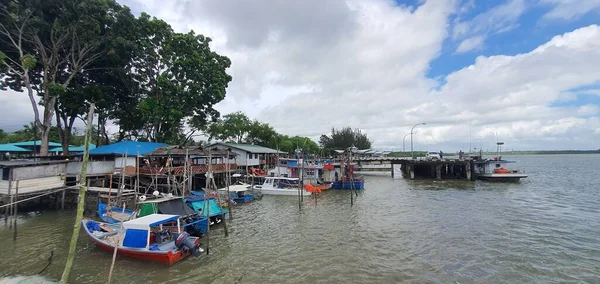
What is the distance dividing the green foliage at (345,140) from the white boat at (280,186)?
2612 inches

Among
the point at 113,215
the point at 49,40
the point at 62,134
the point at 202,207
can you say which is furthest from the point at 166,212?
the point at 62,134

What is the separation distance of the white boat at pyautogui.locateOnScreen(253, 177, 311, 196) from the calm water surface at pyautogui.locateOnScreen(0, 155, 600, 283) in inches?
294

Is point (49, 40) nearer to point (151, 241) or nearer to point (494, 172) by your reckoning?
point (151, 241)

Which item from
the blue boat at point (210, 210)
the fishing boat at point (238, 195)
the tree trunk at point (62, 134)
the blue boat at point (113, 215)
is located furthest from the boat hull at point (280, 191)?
the tree trunk at point (62, 134)

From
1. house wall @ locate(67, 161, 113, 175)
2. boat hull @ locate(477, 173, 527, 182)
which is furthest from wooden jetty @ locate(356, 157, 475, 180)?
house wall @ locate(67, 161, 113, 175)

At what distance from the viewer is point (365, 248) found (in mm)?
15344

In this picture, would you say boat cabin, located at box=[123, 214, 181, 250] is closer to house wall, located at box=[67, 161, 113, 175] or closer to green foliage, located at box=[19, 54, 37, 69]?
house wall, located at box=[67, 161, 113, 175]

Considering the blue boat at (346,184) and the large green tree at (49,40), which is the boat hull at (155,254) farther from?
the blue boat at (346,184)

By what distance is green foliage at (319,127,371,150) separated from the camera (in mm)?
101375

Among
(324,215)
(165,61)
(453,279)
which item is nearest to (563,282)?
(453,279)

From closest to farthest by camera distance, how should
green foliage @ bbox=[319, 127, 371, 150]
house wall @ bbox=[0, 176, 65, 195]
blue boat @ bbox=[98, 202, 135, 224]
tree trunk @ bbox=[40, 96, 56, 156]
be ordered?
blue boat @ bbox=[98, 202, 135, 224], house wall @ bbox=[0, 176, 65, 195], tree trunk @ bbox=[40, 96, 56, 156], green foliage @ bbox=[319, 127, 371, 150]

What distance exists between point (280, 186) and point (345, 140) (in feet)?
229

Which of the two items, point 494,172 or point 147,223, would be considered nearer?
point 147,223

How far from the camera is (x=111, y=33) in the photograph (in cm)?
2944
